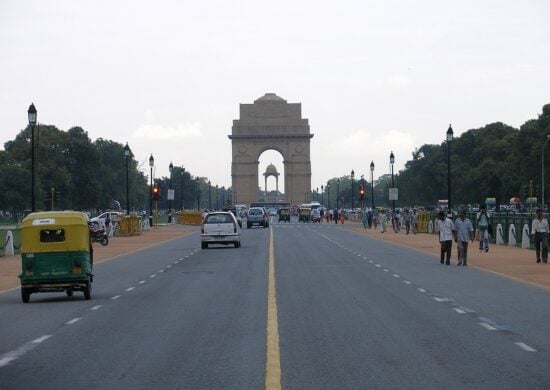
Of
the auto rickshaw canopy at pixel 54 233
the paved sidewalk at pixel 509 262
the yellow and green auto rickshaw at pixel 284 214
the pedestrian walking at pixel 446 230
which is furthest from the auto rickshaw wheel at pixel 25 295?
the yellow and green auto rickshaw at pixel 284 214

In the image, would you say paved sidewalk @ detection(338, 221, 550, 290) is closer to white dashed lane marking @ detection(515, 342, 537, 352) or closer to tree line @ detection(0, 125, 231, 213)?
white dashed lane marking @ detection(515, 342, 537, 352)

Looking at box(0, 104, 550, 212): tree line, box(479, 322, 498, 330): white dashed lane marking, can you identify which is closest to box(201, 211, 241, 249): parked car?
box(479, 322, 498, 330): white dashed lane marking

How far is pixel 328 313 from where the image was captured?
17.2 metres

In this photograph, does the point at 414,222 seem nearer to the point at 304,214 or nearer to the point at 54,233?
the point at 304,214

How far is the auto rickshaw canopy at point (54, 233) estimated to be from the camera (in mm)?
20812

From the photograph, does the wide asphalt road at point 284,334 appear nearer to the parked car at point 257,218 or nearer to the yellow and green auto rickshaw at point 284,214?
the parked car at point 257,218

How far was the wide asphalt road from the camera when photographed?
10.5m

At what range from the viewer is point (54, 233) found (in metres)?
21.1

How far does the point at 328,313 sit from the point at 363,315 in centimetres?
63

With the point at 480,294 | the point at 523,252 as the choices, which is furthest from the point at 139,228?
the point at 480,294

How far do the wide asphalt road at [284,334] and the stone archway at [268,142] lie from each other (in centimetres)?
14459

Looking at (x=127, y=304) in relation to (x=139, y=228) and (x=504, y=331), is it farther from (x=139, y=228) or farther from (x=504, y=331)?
(x=139, y=228)

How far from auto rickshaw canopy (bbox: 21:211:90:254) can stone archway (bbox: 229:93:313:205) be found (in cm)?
14962

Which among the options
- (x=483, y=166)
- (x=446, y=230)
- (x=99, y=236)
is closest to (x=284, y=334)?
(x=446, y=230)
